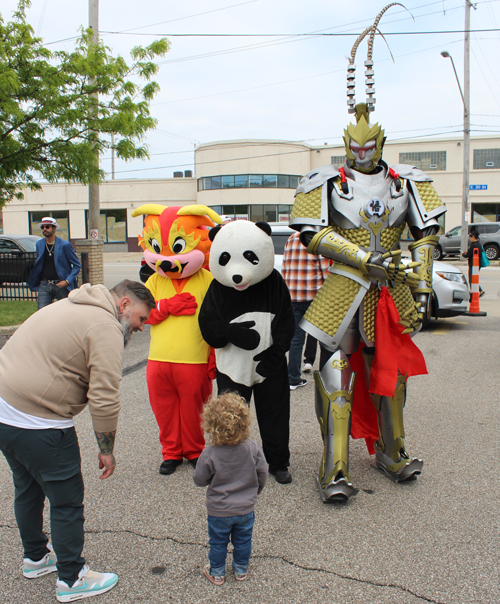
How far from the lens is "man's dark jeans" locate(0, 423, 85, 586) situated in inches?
88.4

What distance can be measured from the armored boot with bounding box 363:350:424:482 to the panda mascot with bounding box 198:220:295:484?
0.63 m

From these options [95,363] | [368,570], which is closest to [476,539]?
[368,570]

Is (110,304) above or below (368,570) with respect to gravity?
above

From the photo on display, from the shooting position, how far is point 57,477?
7.47 feet

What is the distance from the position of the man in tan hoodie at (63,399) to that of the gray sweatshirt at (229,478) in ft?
1.46

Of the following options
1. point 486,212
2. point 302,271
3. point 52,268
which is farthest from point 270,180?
point 302,271

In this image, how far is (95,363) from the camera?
2.26m

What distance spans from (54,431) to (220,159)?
33.1 meters

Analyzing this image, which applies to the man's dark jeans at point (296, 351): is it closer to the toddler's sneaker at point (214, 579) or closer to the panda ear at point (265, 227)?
the panda ear at point (265, 227)

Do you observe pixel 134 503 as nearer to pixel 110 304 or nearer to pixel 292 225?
pixel 110 304

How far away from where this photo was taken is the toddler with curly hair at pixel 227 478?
7.90 ft

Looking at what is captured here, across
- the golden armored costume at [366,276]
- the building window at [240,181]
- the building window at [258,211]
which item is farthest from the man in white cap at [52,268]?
the building window at [240,181]

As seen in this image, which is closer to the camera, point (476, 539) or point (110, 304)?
point (110, 304)

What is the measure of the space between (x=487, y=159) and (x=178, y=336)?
3206 cm
